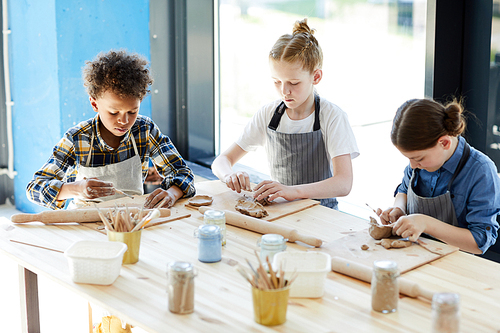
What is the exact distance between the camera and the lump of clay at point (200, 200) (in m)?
2.15

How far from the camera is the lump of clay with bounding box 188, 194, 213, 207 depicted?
2.15 m

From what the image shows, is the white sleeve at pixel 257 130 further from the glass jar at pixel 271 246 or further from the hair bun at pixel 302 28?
the glass jar at pixel 271 246

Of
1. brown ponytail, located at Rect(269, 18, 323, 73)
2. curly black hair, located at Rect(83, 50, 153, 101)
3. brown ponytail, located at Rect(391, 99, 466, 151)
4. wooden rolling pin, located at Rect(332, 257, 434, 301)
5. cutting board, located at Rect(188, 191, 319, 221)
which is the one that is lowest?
wooden rolling pin, located at Rect(332, 257, 434, 301)

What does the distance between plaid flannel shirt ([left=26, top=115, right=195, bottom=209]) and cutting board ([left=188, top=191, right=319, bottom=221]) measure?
16 cm

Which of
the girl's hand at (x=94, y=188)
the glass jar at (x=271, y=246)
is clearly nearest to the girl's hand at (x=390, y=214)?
the glass jar at (x=271, y=246)

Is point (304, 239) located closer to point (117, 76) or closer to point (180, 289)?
point (180, 289)

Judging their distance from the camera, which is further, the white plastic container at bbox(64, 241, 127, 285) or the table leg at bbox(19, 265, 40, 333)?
the table leg at bbox(19, 265, 40, 333)

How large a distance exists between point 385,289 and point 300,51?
1272 millimetres

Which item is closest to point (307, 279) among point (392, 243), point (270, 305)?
point (270, 305)

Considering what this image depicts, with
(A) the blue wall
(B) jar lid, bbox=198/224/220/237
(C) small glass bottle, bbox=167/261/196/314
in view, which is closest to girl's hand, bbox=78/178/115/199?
(B) jar lid, bbox=198/224/220/237

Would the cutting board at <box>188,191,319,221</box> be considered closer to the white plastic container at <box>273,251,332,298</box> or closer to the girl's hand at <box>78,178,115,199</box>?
the girl's hand at <box>78,178,115,199</box>

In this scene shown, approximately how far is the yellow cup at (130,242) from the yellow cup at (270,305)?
49 cm

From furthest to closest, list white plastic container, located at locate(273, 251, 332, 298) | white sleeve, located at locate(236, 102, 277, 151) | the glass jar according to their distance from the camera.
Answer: white sleeve, located at locate(236, 102, 277, 151) → the glass jar → white plastic container, located at locate(273, 251, 332, 298)

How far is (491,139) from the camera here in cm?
253
